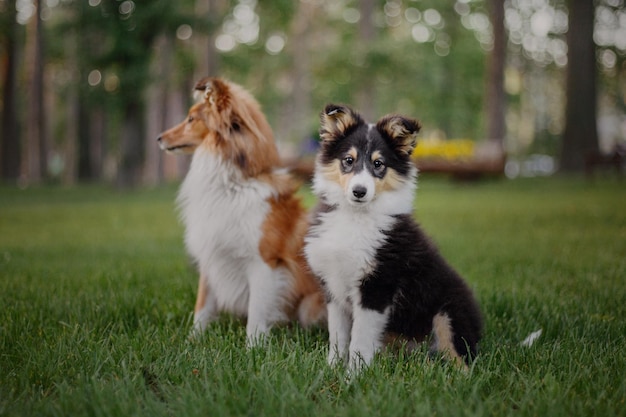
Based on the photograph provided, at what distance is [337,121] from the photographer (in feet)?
11.9

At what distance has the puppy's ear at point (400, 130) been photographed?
347cm

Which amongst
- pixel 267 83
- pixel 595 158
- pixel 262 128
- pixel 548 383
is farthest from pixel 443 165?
pixel 267 83

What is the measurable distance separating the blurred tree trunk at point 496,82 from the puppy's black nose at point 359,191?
750 inches

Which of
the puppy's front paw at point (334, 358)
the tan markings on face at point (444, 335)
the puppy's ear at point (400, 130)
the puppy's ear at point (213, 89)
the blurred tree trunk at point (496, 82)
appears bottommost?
the puppy's front paw at point (334, 358)

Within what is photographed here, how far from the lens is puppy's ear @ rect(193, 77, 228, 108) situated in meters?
4.43

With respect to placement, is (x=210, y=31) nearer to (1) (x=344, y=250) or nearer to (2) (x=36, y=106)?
(2) (x=36, y=106)

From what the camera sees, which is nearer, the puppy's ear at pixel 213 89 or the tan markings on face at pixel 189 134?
the puppy's ear at pixel 213 89

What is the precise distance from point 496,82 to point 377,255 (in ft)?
65.7

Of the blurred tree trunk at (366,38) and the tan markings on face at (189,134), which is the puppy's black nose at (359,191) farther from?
the blurred tree trunk at (366,38)

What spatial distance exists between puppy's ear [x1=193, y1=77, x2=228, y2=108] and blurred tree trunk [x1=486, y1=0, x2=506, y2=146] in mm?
18295

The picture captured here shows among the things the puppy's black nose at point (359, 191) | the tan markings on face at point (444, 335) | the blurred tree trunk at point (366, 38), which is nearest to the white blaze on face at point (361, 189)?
the puppy's black nose at point (359, 191)

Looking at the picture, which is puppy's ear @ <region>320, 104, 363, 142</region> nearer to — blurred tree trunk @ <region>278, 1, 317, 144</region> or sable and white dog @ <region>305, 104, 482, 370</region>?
sable and white dog @ <region>305, 104, 482, 370</region>

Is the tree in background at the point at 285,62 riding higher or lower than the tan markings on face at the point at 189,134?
higher

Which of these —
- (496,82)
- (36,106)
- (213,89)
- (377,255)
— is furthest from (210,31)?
(377,255)
